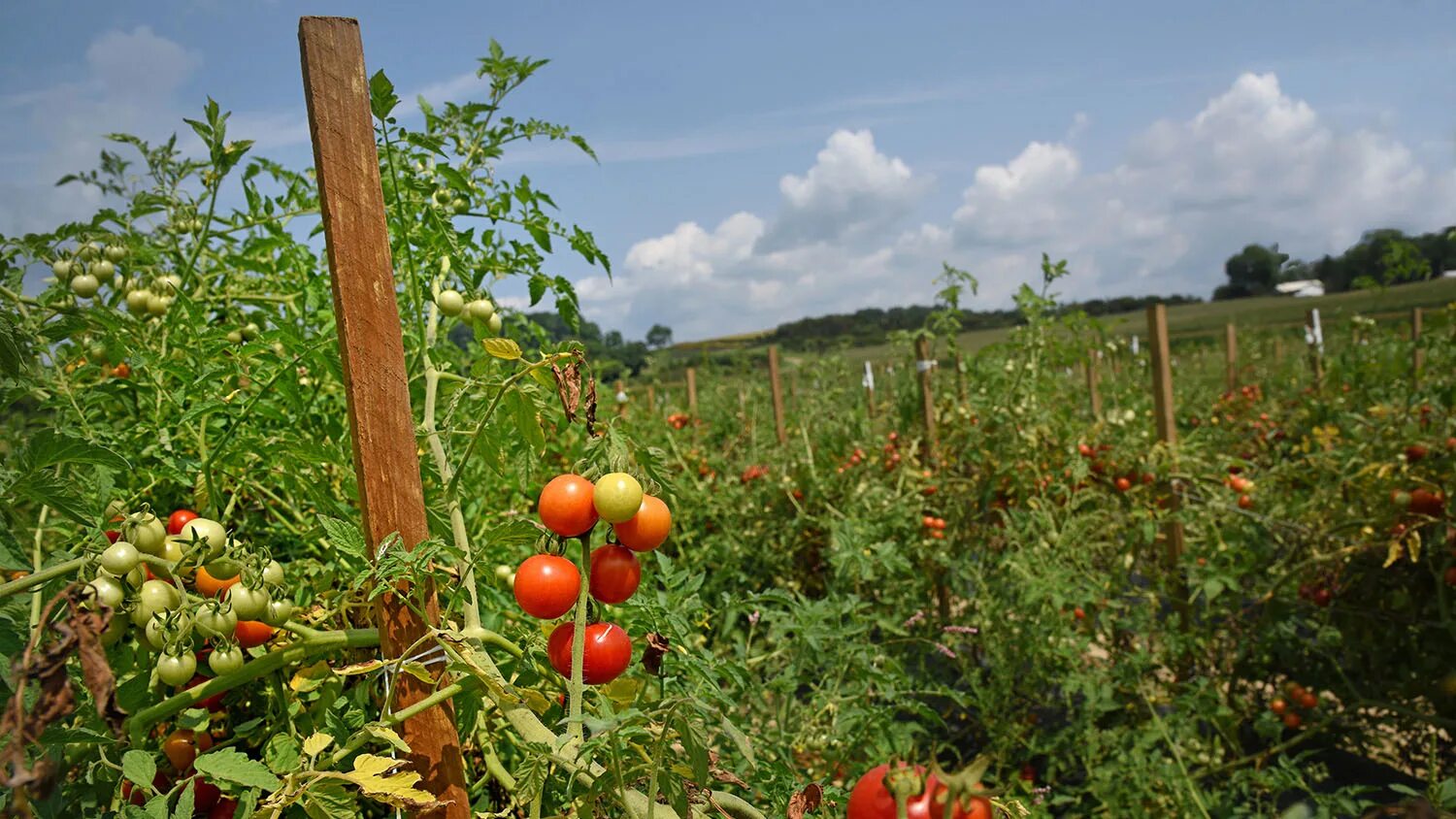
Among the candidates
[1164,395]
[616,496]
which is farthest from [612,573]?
[1164,395]

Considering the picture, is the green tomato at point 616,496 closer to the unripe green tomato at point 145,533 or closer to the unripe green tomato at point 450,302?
the unripe green tomato at point 145,533

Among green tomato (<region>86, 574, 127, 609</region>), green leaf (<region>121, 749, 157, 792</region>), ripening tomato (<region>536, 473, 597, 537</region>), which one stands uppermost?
ripening tomato (<region>536, 473, 597, 537</region>)

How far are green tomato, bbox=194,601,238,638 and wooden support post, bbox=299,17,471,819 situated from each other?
18 cm

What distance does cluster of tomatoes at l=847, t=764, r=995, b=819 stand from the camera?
564 mm

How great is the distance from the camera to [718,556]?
3859 mm

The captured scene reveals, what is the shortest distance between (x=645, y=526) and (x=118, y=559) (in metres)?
0.53

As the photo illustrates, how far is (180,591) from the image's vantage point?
0.88 metres

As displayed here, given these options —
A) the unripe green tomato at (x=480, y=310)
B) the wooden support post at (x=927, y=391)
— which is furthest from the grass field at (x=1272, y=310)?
the unripe green tomato at (x=480, y=310)

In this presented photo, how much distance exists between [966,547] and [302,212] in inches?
112

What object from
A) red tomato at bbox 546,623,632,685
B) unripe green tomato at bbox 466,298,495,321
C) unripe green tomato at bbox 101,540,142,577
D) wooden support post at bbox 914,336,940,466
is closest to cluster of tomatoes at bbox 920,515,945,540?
wooden support post at bbox 914,336,940,466

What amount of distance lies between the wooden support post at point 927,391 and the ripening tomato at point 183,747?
10.7ft

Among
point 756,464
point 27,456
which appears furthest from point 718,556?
point 27,456

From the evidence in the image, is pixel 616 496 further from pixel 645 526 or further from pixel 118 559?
pixel 118 559

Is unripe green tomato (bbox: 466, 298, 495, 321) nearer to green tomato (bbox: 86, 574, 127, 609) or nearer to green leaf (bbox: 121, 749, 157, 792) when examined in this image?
green tomato (bbox: 86, 574, 127, 609)
